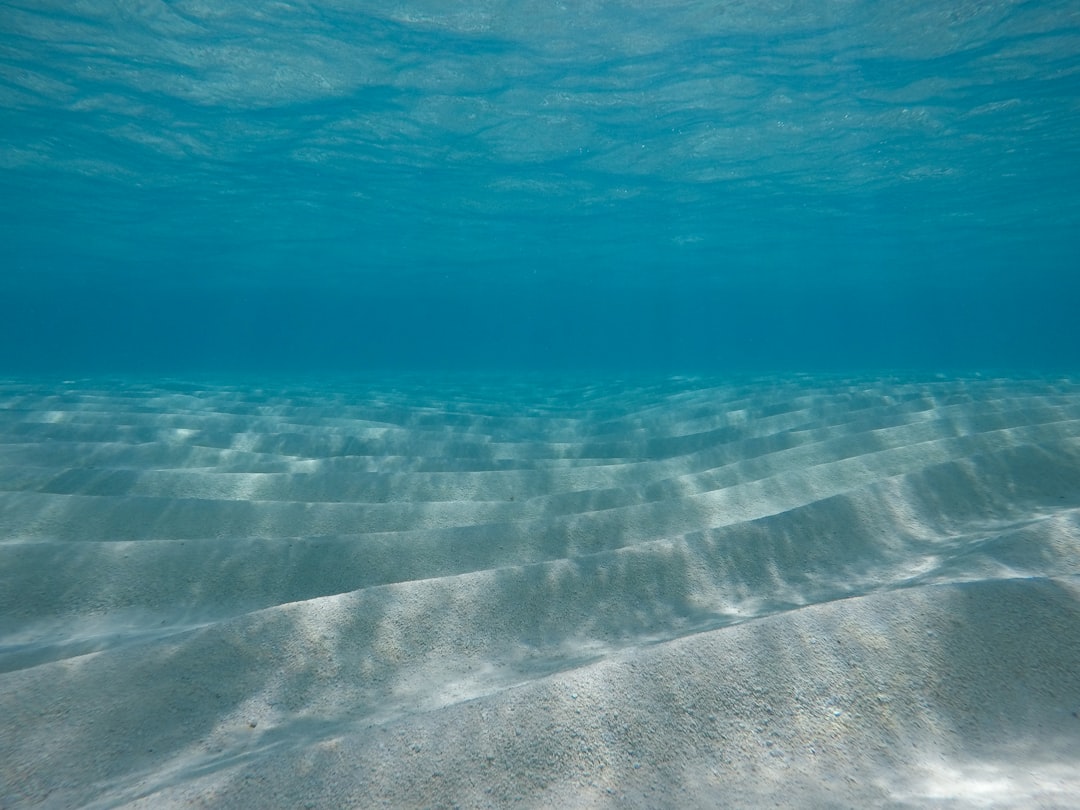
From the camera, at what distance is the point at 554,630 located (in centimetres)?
316

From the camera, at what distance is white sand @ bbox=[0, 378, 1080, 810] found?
6.40 ft

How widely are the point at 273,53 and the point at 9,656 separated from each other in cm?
1642

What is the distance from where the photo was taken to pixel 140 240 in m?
38.2

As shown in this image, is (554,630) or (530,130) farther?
(530,130)

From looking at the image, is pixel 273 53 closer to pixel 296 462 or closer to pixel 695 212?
pixel 296 462

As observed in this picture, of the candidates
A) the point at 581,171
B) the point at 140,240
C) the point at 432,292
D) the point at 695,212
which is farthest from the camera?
the point at 432,292

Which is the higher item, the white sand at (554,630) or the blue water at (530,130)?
the blue water at (530,130)

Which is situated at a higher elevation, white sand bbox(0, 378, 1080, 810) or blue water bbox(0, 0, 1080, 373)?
blue water bbox(0, 0, 1080, 373)

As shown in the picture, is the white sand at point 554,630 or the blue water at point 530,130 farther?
the blue water at point 530,130

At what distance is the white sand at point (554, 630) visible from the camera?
1.95 meters

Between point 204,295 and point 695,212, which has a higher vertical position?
point 695,212

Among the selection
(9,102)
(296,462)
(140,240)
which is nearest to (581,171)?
(9,102)

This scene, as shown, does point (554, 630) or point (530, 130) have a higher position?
point (530, 130)

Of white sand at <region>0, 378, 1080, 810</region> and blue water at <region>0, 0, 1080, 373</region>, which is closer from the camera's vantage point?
white sand at <region>0, 378, 1080, 810</region>
